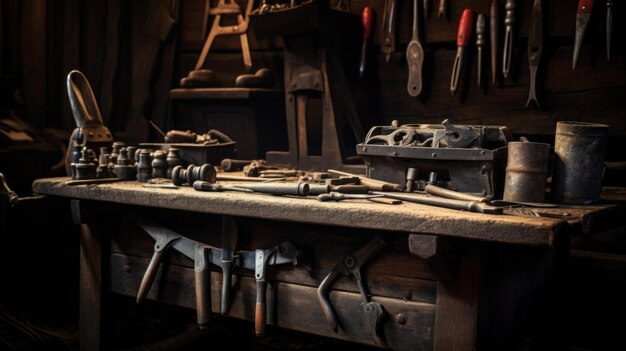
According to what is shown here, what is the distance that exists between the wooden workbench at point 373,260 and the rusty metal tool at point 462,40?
3.19ft

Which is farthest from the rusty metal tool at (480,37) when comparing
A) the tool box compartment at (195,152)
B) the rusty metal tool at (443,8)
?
the tool box compartment at (195,152)

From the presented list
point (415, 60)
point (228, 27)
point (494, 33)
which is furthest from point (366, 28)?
point (228, 27)

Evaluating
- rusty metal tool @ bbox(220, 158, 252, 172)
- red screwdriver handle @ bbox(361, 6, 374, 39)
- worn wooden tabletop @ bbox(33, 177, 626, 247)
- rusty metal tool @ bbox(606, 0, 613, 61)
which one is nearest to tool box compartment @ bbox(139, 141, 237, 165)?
rusty metal tool @ bbox(220, 158, 252, 172)

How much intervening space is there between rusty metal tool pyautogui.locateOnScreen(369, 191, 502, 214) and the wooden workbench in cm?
4

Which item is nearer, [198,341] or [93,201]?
[93,201]

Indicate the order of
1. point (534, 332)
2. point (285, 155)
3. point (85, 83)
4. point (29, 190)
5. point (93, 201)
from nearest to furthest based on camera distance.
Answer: point (534, 332), point (93, 201), point (85, 83), point (285, 155), point (29, 190)

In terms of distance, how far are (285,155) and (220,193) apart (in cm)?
109

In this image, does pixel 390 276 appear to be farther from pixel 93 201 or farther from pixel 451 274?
pixel 93 201

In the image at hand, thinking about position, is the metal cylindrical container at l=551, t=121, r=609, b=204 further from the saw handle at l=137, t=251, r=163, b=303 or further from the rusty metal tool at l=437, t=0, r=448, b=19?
the saw handle at l=137, t=251, r=163, b=303

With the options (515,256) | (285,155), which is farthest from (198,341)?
(515,256)

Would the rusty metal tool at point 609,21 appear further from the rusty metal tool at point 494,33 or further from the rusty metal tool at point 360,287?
the rusty metal tool at point 360,287

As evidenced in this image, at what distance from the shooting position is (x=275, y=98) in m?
3.68

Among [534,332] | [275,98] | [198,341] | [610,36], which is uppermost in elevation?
[610,36]

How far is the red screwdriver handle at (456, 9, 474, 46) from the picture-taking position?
10.5ft
